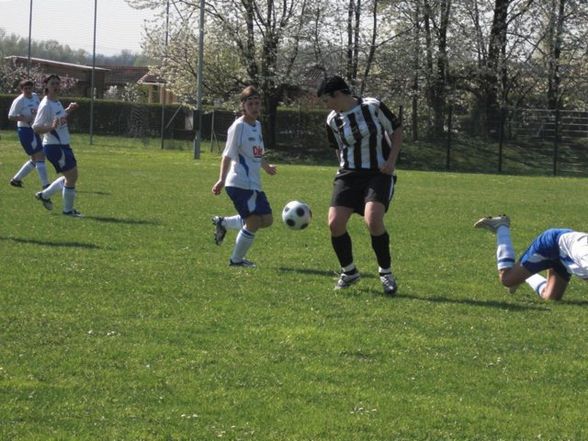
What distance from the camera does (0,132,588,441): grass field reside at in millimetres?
5070

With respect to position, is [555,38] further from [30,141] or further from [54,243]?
[54,243]

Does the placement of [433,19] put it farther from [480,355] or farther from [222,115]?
[480,355]

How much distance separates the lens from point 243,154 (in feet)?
33.9

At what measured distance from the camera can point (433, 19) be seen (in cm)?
4559

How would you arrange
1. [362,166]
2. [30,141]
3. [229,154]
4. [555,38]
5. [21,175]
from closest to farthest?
[362,166], [229,154], [30,141], [21,175], [555,38]

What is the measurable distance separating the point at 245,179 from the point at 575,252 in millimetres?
3525

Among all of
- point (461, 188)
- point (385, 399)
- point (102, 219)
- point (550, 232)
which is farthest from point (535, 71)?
point (385, 399)

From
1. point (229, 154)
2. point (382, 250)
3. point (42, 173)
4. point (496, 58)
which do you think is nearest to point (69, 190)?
point (42, 173)

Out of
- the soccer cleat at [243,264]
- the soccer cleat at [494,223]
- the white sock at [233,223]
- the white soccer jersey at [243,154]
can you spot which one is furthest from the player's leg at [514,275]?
the white sock at [233,223]

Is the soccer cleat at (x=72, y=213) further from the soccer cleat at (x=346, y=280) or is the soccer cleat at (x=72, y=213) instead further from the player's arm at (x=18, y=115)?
→ the soccer cleat at (x=346, y=280)

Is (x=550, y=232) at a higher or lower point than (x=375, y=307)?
higher

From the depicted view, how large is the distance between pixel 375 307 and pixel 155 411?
10.7 ft

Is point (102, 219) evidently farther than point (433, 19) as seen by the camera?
No

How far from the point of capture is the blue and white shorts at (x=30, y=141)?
696 inches
